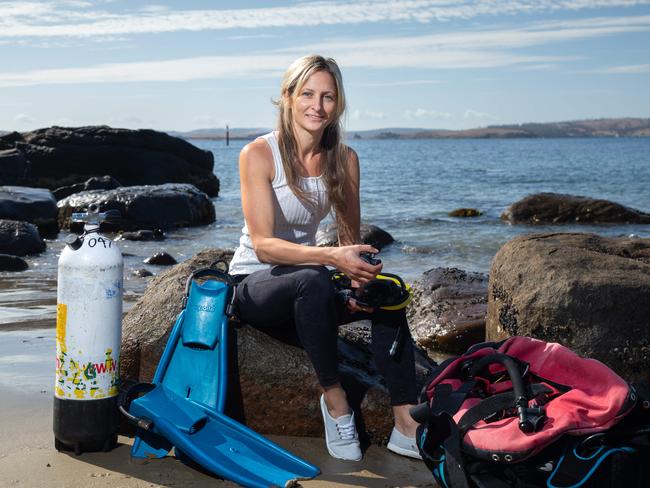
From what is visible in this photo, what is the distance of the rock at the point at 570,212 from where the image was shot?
62.7 ft

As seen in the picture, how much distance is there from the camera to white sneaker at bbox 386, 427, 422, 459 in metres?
4.10

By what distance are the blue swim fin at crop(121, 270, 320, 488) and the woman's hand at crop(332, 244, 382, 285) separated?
23.9 inches

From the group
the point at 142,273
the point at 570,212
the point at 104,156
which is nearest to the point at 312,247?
the point at 142,273

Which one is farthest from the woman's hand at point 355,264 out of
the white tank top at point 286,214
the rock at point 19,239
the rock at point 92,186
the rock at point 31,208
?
the rock at point 92,186

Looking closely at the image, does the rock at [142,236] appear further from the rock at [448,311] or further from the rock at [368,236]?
the rock at [448,311]

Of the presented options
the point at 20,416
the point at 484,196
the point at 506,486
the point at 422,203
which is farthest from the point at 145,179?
the point at 506,486

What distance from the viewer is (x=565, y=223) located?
62.8ft

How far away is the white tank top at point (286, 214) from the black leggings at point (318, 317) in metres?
0.15

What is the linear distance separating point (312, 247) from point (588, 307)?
2.23 meters

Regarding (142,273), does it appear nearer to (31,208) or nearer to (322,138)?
(31,208)

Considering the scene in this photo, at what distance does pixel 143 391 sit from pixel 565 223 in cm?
1645

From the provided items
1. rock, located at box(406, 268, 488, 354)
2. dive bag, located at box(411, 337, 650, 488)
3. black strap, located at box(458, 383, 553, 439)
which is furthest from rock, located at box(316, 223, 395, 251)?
black strap, located at box(458, 383, 553, 439)

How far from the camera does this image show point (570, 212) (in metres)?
19.2

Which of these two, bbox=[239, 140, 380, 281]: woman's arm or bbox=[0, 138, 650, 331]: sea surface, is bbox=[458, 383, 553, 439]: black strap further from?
bbox=[0, 138, 650, 331]: sea surface
